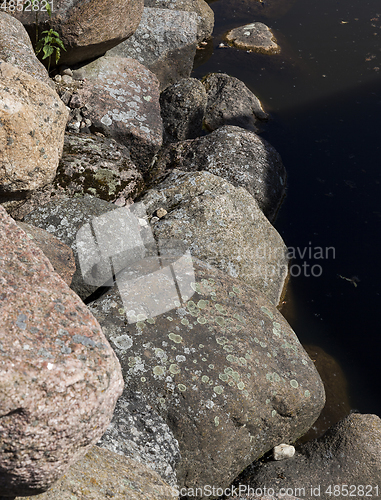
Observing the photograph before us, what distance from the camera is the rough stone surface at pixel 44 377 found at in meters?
1.24

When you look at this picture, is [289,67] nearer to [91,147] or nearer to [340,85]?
[340,85]

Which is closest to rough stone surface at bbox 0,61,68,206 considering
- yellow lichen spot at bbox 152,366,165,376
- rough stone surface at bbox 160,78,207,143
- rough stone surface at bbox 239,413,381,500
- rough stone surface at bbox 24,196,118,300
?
rough stone surface at bbox 24,196,118,300

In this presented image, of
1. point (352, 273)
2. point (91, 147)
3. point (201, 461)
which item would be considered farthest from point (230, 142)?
point (201, 461)

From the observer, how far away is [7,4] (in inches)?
161

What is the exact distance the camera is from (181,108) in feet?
15.9

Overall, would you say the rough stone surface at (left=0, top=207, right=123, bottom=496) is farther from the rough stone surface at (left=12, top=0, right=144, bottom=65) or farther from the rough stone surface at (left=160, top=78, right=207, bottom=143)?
the rough stone surface at (left=160, top=78, right=207, bottom=143)

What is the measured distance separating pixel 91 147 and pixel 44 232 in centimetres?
112

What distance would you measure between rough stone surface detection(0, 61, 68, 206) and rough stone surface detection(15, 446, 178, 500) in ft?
5.42

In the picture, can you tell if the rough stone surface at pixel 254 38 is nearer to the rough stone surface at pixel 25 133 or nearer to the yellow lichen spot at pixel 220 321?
the rough stone surface at pixel 25 133

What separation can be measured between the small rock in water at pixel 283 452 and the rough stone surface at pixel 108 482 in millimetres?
932

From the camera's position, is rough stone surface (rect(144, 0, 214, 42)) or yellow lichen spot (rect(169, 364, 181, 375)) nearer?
yellow lichen spot (rect(169, 364, 181, 375))

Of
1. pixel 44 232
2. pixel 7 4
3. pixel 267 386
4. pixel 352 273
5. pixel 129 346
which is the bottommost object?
pixel 352 273

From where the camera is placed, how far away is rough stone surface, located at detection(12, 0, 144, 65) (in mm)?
4074

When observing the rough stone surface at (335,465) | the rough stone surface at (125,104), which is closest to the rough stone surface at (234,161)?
the rough stone surface at (125,104)
